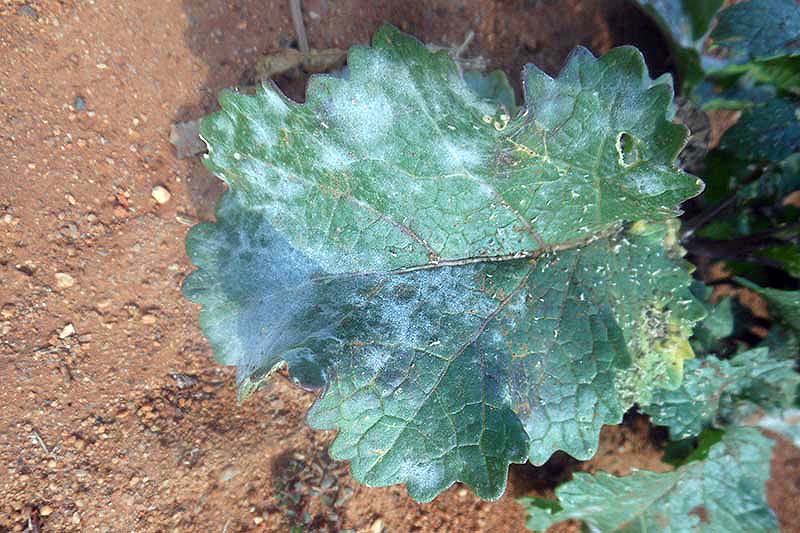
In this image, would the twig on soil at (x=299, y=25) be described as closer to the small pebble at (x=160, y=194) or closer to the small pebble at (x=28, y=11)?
the small pebble at (x=160, y=194)

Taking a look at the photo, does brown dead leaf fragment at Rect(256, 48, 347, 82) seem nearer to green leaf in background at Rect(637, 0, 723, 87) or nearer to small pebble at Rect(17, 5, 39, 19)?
small pebble at Rect(17, 5, 39, 19)

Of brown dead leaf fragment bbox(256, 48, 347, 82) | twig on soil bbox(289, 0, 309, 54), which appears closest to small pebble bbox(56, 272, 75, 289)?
brown dead leaf fragment bbox(256, 48, 347, 82)

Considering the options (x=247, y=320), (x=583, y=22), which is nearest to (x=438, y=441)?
(x=247, y=320)

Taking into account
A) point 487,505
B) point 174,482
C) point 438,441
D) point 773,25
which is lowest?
point 487,505

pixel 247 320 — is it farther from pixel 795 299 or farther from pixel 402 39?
pixel 795 299

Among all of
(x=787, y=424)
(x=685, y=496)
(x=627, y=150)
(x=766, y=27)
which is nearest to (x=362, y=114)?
(x=627, y=150)

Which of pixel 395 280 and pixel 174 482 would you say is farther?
pixel 174 482

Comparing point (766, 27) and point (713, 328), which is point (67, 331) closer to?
point (713, 328)
